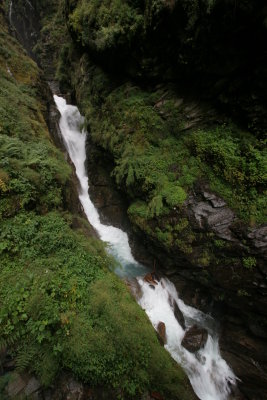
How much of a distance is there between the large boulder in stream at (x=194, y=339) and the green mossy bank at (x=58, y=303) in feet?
9.94

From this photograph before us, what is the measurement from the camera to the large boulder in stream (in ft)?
25.2

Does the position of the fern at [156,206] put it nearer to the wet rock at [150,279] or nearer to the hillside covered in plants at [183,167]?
the hillside covered in plants at [183,167]

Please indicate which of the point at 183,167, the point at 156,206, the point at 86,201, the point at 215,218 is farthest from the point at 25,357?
the point at 86,201

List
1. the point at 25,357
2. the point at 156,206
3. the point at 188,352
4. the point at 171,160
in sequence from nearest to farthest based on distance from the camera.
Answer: the point at 25,357 → the point at 188,352 → the point at 156,206 → the point at 171,160

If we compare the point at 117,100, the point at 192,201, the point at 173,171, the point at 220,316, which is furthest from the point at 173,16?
the point at 220,316

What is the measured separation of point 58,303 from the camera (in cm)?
418

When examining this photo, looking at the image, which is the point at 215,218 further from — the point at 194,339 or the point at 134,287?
the point at 194,339

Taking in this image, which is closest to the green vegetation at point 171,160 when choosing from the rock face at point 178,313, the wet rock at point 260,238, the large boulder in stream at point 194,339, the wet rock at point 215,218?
the wet rock at point 260,238

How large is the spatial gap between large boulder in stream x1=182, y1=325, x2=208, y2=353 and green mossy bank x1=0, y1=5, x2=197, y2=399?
9.94 ft

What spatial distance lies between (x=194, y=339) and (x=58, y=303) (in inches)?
244

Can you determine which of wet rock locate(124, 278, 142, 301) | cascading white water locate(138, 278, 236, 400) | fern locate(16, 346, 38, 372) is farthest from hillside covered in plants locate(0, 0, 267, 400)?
wet rock locate(124, 278, 142, 301)

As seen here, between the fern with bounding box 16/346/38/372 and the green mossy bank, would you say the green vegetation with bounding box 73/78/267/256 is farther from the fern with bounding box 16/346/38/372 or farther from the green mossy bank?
the fern with bounding box 16/346/38/372

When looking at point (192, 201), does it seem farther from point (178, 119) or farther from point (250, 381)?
point (250, 381)

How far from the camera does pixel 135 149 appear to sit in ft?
30.7
